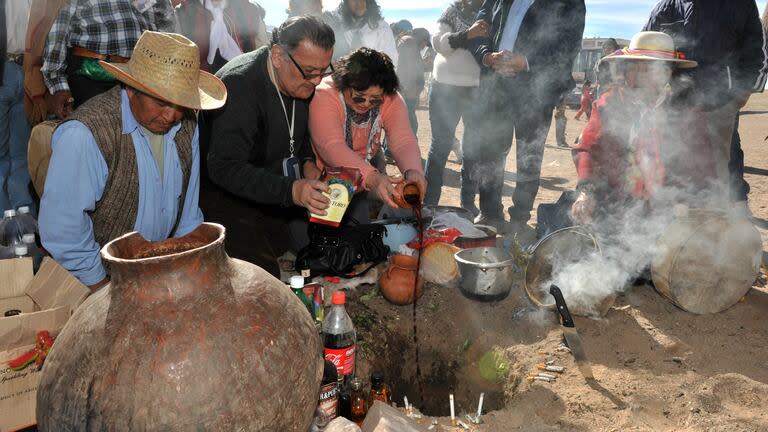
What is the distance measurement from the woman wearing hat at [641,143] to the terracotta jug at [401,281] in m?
1.49

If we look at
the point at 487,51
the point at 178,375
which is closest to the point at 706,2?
the point at 487,51

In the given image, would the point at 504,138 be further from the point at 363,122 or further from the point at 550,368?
the point at 550,368

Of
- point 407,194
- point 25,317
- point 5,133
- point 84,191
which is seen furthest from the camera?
point 5,133

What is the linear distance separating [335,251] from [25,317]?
90.5 inches

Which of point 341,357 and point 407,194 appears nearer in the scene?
point 341,357

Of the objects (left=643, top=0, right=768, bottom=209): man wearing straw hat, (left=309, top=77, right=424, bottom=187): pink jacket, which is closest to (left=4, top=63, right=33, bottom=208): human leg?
(left=309, top=77, right=424, bottom=187): pink jacket

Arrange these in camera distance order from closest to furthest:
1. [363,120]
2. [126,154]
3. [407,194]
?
[126,154]
[407,194]
[363,120]

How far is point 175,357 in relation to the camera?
5.35 ft

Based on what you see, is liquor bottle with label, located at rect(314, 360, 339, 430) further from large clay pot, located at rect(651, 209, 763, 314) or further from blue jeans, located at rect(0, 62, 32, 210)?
Answer: blue jeans, located at rect(0, 62, 32, 210)

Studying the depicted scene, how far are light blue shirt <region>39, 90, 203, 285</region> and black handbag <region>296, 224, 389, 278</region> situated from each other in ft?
4.73

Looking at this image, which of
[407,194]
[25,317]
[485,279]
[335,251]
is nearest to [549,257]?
[485,279]

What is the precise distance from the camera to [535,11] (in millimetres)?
5105

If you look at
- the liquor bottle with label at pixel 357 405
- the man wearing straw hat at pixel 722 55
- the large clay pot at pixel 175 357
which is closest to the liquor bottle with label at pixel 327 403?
the liquor bottle with label at pixel 357 405

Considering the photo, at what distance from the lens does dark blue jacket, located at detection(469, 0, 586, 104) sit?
508cm
